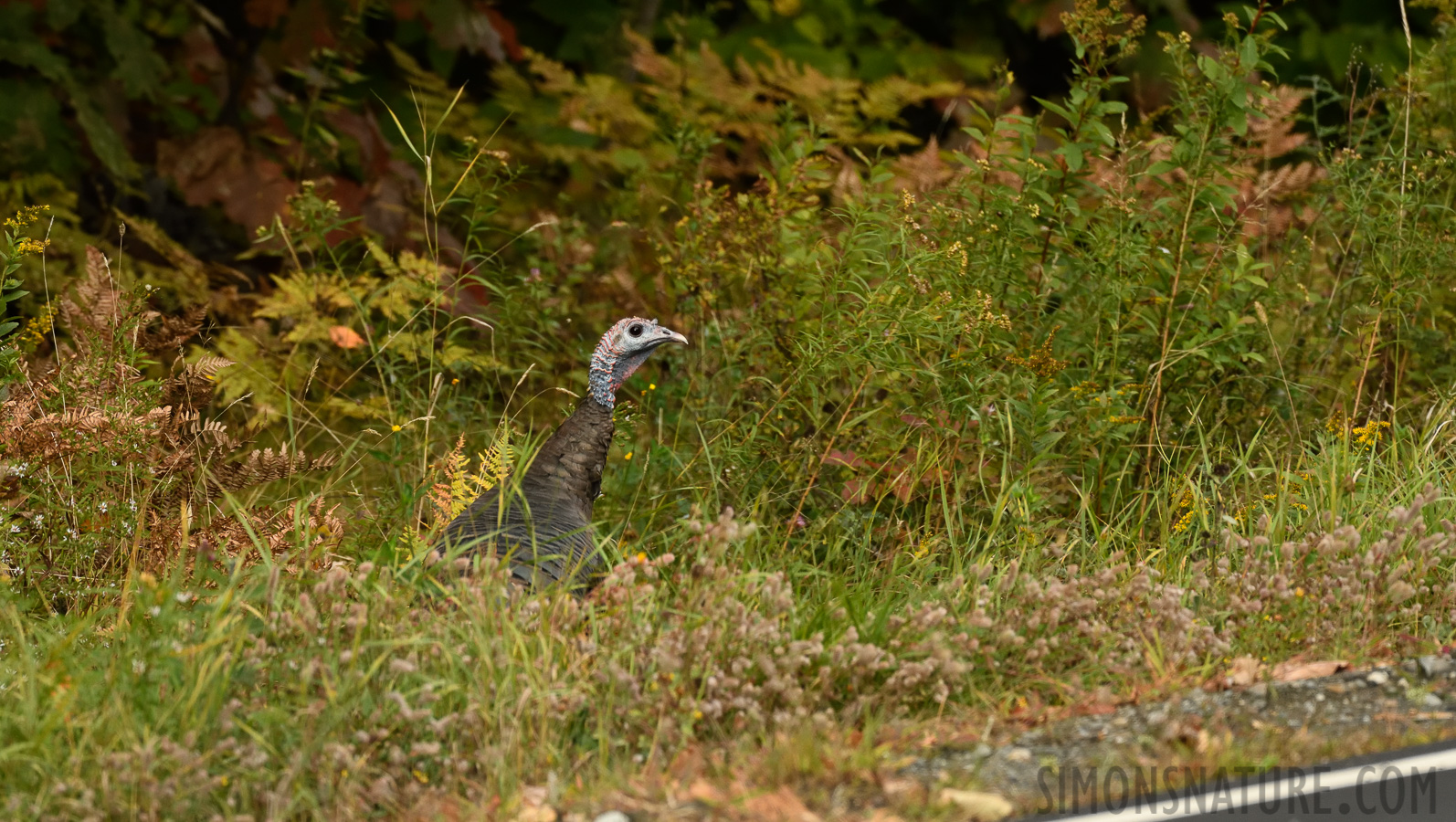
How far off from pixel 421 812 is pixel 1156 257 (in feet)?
12.2

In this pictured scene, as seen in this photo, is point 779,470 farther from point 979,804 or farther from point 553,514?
point 979,804

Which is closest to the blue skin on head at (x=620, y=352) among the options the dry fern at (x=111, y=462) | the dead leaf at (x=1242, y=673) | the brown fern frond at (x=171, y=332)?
the dry fern at (x=111, y=462)

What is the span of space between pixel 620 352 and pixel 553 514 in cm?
65

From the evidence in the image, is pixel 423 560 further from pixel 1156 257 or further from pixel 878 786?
pixel 1156 257

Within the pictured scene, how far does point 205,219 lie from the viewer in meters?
8.27

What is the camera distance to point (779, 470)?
225 inches

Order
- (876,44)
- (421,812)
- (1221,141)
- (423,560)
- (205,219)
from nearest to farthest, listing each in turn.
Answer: (421,812) → (423,560) → (1221,141) → (205,219) → (876,44)

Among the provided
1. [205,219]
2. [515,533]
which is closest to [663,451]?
[515,533]

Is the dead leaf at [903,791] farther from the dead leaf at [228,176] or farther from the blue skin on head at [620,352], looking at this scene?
the dead leaf at [228,176]

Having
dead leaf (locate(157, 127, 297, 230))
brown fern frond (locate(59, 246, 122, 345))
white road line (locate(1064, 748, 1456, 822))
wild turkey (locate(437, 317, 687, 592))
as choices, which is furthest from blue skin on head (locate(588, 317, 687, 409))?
dead leaf (locate(157, 127, 297, 230))

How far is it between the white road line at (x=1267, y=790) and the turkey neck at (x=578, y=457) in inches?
89.8

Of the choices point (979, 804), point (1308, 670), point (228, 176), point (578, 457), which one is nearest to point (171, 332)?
point (228, 176)

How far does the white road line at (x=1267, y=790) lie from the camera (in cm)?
343

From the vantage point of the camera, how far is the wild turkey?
15.5ft
